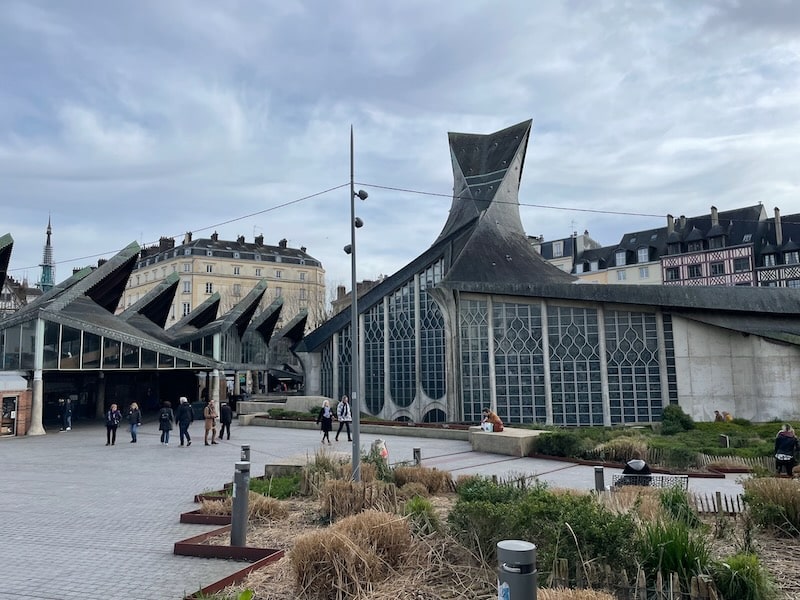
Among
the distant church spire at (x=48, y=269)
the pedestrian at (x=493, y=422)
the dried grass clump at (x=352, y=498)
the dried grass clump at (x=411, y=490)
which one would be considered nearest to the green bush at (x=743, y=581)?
the dried grass clump at (x=352, y=498)

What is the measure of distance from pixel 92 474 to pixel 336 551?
36.2ft

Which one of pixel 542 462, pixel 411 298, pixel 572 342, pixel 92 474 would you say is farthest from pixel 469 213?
pixel 92 474

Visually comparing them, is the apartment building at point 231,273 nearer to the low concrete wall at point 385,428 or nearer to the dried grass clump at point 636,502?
the low concrete wall at point 385,428

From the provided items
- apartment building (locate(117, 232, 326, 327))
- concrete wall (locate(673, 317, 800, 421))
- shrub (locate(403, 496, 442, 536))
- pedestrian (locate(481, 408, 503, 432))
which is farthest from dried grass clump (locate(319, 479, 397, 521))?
apartment building (locate(117, 232, 326, 327))

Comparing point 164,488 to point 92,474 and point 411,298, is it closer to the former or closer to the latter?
point 92,474

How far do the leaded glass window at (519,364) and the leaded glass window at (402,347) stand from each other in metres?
4.75

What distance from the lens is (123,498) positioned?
1152 cm

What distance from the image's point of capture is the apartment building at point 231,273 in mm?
71250

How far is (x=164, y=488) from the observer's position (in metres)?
12.6

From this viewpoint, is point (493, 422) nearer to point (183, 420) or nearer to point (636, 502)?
point (183, 420)

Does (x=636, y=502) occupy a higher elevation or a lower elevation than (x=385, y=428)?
higher

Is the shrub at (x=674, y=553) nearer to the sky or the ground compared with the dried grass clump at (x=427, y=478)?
nearer to the sky

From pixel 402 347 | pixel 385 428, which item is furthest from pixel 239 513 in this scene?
pixel 402 347

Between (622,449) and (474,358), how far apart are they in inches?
500
